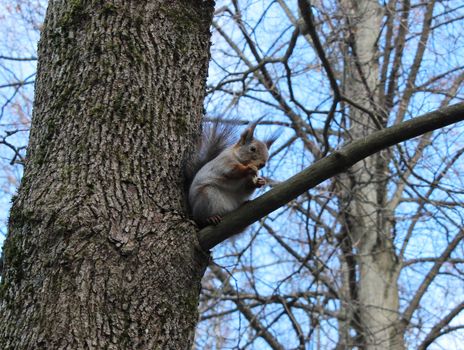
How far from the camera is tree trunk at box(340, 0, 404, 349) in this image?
16.6ft

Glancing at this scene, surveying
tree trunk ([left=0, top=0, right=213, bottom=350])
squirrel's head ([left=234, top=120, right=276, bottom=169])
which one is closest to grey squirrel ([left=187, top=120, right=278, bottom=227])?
squirrel's head ([left=234, top=120, right=276, bottom=169])

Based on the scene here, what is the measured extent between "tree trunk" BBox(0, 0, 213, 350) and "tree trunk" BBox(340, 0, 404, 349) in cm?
318

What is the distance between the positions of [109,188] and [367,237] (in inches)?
160

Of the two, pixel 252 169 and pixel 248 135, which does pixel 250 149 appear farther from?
pixel 252 169

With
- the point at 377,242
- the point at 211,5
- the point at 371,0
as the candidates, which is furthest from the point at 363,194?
the point at 211,5

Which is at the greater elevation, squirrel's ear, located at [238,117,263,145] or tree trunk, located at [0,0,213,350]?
squirrel's ear, located at [238,117,263,145]

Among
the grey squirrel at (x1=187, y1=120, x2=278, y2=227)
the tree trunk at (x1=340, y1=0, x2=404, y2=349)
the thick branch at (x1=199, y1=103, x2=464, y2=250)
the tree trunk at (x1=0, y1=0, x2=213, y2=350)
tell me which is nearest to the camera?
the tree trunk at (x1=0, y1=0, x2=213, y2=350)

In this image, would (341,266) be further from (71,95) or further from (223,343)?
(71,95)

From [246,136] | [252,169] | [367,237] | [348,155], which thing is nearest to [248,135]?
[246,136]

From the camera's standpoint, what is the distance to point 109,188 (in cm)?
176

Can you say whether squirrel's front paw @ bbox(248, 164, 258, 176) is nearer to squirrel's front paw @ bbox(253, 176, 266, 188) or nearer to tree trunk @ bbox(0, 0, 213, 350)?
squirrel's front paw @ bbox(253, 176, 266, 188)

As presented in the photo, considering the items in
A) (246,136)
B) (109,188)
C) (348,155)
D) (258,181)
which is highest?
(246,136)

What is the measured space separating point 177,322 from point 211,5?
1084 millimetres

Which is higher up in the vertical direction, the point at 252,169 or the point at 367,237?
the point at 367,237
